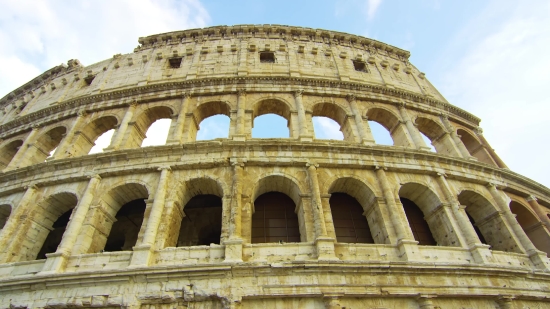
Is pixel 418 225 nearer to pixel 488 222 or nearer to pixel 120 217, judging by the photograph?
pixel 488 222

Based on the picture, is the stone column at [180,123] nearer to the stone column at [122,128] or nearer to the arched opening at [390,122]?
the stone column at [122,128]

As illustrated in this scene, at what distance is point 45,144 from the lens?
44.8 feet

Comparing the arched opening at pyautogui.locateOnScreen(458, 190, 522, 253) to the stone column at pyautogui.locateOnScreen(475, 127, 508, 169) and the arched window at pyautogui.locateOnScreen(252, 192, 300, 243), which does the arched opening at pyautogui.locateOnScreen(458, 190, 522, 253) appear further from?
the arched window at pyautogui.locateOnScreen(252, 192, 300, 243)

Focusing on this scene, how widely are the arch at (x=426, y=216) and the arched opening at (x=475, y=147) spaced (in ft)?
17.7

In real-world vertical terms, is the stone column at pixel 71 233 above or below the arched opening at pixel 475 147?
below

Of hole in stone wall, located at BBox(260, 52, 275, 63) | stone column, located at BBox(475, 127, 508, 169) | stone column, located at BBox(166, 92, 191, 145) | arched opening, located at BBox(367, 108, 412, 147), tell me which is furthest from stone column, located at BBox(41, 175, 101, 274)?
stone column, located at BBox(475, 127, 508, 169)

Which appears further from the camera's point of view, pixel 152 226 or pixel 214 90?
pixel 214 90

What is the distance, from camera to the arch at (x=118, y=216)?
30.1 feet

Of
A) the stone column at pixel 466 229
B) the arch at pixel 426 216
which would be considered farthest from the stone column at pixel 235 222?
the stone column at pixel 466 229

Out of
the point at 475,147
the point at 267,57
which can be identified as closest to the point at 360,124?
the point at 267,57

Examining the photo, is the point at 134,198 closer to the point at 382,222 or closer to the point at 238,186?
the point at 238,186

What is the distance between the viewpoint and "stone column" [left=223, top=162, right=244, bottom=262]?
25.4ft

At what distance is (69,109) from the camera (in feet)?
45.1

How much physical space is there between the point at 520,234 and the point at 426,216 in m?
2.92
